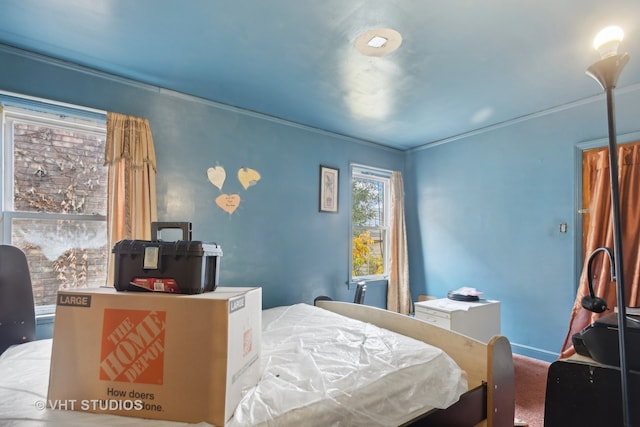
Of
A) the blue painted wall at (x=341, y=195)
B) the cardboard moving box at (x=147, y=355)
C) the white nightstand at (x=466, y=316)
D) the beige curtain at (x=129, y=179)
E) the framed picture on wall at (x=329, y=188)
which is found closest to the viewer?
the cardboard moving box at (x=147, y=355)

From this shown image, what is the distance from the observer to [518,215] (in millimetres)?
3039

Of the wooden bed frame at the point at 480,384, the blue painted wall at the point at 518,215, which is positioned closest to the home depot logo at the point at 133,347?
the wooden bed frame at the point at 480,384

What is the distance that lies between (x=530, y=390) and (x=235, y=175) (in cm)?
286

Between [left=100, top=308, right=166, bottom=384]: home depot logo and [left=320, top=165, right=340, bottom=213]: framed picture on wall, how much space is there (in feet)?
8.12

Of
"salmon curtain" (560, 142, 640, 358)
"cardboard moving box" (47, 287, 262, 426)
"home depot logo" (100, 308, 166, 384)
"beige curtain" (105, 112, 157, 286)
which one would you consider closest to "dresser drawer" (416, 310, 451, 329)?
"salmon curtain" (560, 142, 640, 358)

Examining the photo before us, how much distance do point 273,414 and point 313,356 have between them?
1.55 feet

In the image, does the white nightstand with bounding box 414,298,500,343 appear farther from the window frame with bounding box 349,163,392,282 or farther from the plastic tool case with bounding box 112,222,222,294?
the plastic tool case with bounding box 112,222,222,294

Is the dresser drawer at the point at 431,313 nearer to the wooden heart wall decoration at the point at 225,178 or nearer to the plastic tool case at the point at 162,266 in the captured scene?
the wooden heart wall decoration at the point at 225,178

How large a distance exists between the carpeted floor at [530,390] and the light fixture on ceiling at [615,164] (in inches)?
46.0

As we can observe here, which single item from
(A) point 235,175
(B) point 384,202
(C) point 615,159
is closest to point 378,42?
(C) point 615,159

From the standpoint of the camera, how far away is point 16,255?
1.69 metres

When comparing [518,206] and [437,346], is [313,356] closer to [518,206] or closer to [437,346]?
[437,346]

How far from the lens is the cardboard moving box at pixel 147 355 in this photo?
3.05ft

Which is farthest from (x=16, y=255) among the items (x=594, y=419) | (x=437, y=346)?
(x=594, y=419)
